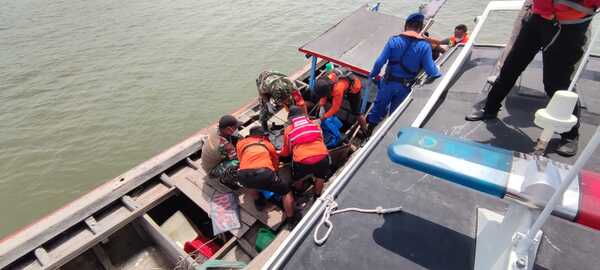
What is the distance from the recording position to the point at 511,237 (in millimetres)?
1458

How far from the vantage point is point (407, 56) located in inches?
182

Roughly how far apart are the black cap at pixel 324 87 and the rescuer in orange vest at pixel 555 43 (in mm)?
2572

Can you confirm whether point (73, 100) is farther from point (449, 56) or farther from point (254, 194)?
point (449, 56)

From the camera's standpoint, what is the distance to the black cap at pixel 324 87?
503 cm

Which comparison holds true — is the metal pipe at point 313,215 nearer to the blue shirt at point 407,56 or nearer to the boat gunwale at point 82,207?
the blue shirt at point 407,56

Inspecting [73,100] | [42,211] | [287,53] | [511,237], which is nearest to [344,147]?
[511,237]

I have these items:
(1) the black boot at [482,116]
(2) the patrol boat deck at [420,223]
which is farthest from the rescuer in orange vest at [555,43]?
(2) the patrol boat deck at [420,223]

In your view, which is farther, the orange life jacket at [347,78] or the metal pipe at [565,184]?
the orange life jacket at [347,78]

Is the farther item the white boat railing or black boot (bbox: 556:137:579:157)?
black boot (bbox: 556:137:579:157)

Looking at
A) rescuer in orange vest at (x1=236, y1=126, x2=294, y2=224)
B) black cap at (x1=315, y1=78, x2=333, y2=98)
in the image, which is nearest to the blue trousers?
black cap at (x1=315, y1=78, x2=333, y2=98)

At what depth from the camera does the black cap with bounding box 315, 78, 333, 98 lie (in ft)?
16.5

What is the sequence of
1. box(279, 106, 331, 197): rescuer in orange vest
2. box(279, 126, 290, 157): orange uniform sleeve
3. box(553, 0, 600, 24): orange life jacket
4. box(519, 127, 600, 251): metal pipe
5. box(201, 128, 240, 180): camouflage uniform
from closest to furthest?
box(519, 127, 600, 251): metal pipe
box(553, 0, 600, 24): orange life jacket
box(279, 106, 331, 197): rescuer in orange vest
box(279, 126, 290, 157): orange uniform sleeve
box(201, 128, 240, 180): camouflage uniform

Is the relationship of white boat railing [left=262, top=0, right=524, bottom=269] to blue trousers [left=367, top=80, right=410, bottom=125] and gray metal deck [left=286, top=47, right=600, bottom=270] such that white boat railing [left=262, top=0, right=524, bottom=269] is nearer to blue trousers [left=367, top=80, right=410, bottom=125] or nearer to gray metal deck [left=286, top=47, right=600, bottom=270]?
gray metal deck [left=286, top=47, right=600, bottom=270]

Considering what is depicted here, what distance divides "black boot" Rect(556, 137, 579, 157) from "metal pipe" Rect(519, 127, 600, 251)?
5.30 feet
